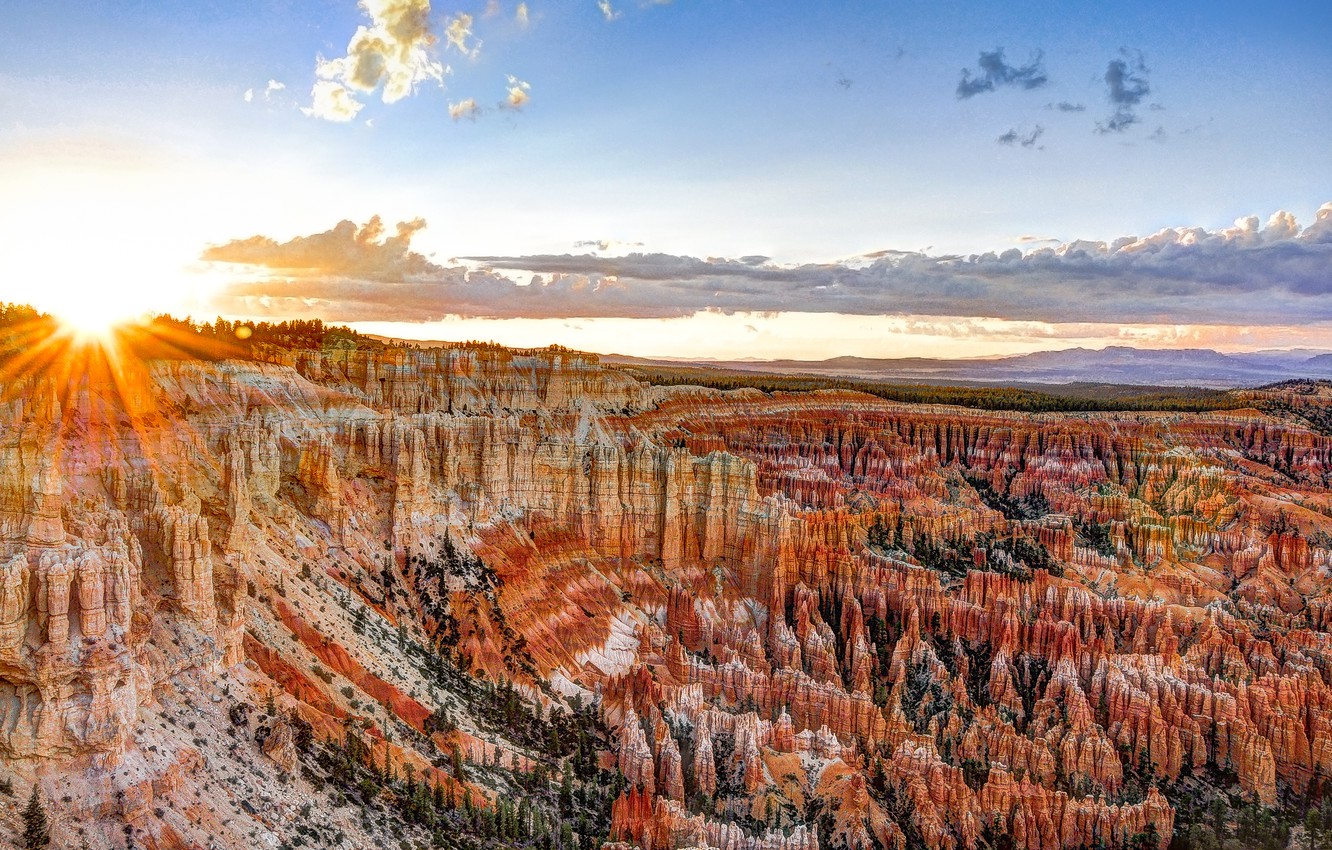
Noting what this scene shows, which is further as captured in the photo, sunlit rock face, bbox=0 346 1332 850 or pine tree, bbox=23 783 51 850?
sunlit rock face, bbox=0 346 1332 850

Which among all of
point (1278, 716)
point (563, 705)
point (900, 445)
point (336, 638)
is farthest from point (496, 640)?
point (900, 445)

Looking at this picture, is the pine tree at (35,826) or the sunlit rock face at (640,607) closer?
the pine tree at (35,826)

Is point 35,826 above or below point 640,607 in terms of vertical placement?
above

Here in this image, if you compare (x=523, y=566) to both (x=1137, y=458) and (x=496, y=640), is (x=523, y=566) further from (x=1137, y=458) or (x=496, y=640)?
(x=1137, y=458)

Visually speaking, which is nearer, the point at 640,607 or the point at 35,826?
the point at 35,826
